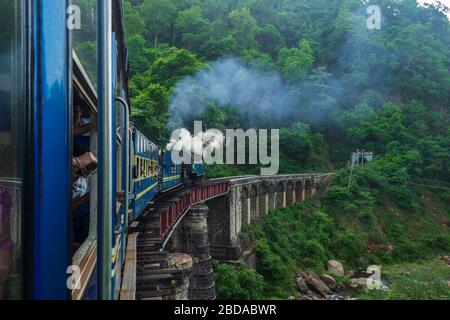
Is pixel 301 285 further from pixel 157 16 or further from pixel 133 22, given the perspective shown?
pixel 157 16

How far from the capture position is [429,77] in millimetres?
63344

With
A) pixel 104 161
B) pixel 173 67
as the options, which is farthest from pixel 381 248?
pixel 104 161

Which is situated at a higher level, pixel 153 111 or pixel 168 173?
pixel 153 111

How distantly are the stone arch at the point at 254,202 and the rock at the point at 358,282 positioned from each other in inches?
344

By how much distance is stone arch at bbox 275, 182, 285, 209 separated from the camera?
3566 centimetres

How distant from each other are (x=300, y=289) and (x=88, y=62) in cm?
2496

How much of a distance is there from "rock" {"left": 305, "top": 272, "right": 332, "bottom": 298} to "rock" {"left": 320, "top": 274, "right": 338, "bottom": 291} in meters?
0.40

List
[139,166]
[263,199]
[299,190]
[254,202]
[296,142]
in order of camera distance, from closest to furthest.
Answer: [139,166]
[254,202]
[263,199]
[299,190]
[296,142]

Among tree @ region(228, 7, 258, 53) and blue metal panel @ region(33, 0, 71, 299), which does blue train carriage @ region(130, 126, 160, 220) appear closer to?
blue metal panel @ region(33, 0, 71, 299)

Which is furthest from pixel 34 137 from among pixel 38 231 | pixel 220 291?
pixel 220 291

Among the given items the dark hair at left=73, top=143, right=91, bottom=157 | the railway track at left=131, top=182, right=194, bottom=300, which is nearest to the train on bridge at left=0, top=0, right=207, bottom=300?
the dark hair at left=73, top=143, right=91, bottom=157

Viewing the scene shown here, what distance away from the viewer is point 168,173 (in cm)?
1620

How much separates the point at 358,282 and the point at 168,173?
17.8 m

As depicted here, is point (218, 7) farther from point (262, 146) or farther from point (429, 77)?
point (429, 77)
